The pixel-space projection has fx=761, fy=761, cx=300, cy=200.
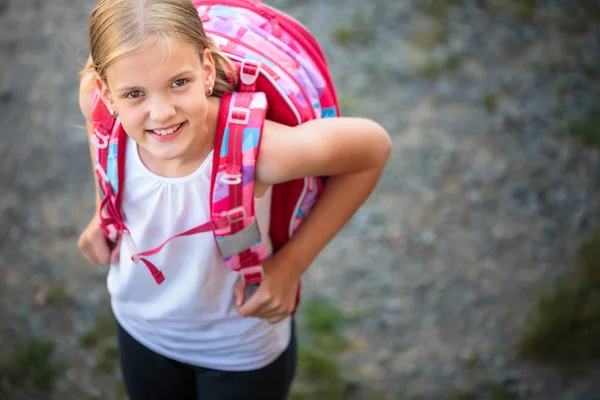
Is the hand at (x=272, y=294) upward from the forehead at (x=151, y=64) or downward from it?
downward

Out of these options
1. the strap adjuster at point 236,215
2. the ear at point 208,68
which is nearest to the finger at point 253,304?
the strap adjuster at point 236,215

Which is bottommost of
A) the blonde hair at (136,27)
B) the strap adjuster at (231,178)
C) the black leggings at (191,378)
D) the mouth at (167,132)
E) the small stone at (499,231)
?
the small stone at (499,231)

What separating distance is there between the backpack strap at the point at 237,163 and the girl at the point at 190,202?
3 cm

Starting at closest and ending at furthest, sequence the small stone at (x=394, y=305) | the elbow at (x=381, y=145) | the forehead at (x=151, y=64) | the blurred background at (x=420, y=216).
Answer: the forehead at (x=151, y=64) < the elbow at (x=381, y=145) < the blurred background at (x=420, y=216) < the small stone at (x=394, y=305)

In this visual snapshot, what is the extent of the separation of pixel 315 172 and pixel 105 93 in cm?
38

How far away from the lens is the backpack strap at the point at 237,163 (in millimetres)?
1236

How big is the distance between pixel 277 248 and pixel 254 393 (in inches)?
11.9

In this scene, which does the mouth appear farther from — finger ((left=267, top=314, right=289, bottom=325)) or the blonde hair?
finger ((left=267, top=314, right=289, bottom=325))

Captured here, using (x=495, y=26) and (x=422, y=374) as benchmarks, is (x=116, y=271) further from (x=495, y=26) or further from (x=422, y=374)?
(x=495, y=26)

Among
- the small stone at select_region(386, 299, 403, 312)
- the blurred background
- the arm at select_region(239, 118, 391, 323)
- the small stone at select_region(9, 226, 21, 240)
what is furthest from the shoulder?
the small stone at select_region(9, 226, 21, 240)

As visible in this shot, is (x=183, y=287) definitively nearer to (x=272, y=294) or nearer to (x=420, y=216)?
(x=272, y=294)

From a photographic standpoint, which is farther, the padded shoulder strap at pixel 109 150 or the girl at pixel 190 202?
the padded shoulder strap at pixel 109 150

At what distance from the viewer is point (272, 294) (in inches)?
57.3

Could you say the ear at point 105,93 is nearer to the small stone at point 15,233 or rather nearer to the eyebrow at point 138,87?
the eyebrow at point 138,87
